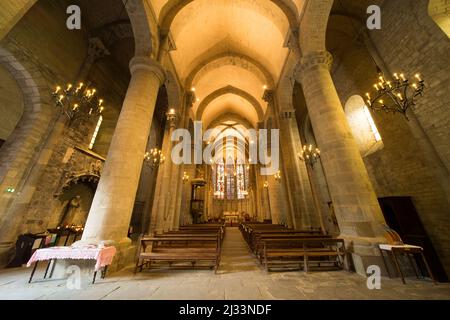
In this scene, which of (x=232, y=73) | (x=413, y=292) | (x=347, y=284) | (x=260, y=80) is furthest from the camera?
(x=232, y=73)

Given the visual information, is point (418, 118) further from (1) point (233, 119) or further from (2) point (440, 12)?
(1) point (233, 119)

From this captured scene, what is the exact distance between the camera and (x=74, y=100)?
24.6 ft

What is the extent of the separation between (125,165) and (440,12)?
1135 cm

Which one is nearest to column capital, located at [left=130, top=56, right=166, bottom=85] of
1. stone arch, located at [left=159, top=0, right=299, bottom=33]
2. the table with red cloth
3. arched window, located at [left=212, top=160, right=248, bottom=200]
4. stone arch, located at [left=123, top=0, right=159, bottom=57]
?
stone arch, located at [left=123, top=0, right=159, bottom=57]

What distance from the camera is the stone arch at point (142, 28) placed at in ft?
21.7

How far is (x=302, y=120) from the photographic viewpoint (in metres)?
15.4

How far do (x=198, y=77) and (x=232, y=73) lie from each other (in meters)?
3.38

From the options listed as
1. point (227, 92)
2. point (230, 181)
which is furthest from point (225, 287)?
point (230, 181)

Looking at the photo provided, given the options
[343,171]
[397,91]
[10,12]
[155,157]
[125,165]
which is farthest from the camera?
[155,157]

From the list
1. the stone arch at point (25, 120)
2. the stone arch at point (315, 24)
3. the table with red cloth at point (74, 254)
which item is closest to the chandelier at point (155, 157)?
the stone arch at point (25, 120)

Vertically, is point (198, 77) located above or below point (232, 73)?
below

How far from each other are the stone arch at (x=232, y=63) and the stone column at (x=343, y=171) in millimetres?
6558
